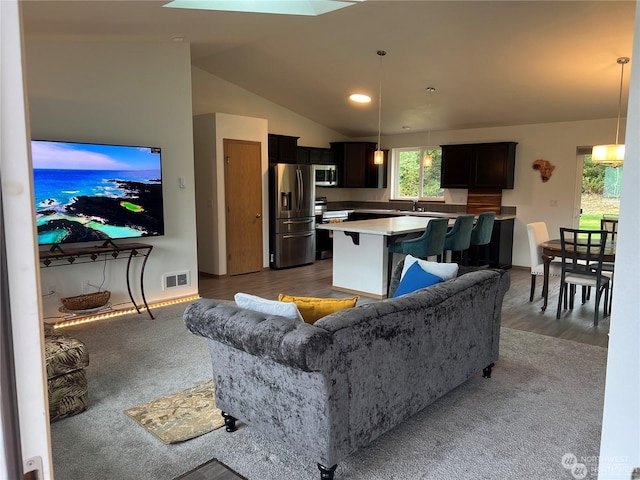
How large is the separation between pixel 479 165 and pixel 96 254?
19.6ft

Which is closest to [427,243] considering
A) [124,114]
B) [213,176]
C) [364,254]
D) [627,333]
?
[364,254]

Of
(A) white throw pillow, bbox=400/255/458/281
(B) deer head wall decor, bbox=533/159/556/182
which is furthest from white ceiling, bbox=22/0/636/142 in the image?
(A) white throw pillow, bbox=400/255/458/281

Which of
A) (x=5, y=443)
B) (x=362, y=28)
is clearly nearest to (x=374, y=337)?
(x=5, y=443)

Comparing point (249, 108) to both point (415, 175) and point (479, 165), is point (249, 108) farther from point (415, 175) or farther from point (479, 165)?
point (479, 165)

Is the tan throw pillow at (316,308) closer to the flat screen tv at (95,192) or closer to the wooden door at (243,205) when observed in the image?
the flat screen tv at (95,192)

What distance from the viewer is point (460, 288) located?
2.81 metres

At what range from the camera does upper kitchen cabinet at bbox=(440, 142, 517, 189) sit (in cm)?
734

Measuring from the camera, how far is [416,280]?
3.00 metres

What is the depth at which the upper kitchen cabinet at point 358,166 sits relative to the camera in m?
8.95

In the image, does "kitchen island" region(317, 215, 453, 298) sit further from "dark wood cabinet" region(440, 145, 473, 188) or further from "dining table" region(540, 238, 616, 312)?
"dark wood cabinet" region(440, 145, 473, 188)

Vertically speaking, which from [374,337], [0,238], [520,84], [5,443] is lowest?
[374,337]

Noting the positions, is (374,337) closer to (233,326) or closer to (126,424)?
(233,326)

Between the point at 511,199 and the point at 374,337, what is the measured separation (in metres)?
6.30

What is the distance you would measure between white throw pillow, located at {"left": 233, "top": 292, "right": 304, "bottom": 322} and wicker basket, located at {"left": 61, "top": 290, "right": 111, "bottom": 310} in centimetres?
260
